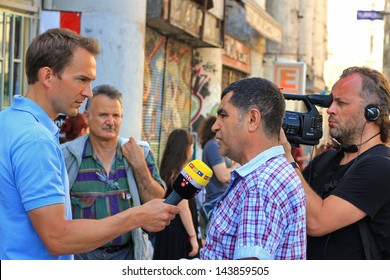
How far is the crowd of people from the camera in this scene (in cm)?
314

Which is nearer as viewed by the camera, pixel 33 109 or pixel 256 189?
pixel 256 189

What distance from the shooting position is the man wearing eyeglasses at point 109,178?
17.0 feet

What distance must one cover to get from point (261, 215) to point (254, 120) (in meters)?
0.46

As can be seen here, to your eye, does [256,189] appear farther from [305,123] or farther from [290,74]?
[290,74]

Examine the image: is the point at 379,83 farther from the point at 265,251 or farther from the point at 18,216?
the point at 18,216

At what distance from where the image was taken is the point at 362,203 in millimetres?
3793

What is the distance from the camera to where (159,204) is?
11.3ft

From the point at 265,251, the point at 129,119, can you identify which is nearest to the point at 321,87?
the point at 129,119

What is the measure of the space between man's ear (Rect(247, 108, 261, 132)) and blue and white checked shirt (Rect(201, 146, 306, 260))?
12 centimetres

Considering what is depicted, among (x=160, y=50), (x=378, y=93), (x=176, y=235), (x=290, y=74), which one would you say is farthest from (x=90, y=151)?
(x=290, y=74)

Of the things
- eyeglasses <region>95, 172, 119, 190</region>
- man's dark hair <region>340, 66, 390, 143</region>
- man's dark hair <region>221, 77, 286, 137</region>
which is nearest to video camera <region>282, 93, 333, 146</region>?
man's dark hair <region>340, 66, 390, 143</region>

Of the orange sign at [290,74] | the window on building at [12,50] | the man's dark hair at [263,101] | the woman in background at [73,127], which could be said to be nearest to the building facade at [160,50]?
the window on building at [12,50]

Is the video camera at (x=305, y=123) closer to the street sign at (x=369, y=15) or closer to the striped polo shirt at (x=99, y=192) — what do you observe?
the striped polo shirt at (x=99, y=192)

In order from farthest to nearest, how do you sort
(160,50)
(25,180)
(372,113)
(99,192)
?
(160,50), (99,192), (372,113), (25,180)
